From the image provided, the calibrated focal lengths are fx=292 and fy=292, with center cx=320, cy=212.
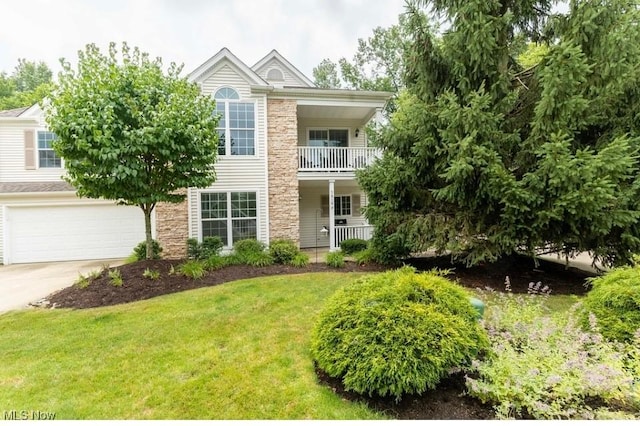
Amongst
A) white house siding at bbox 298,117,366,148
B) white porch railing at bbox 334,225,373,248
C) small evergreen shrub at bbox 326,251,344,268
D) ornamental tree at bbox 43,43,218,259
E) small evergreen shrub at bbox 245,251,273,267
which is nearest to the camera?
ornamental tree at bbox 43,43,218,259

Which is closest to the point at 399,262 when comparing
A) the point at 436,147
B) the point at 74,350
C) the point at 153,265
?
the point at 436,147

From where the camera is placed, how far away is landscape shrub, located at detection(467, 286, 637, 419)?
235cm

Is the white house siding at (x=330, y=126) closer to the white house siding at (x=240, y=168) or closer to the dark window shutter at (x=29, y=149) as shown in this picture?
the white house siding at (x=240, y=168)

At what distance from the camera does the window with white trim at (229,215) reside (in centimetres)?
1045

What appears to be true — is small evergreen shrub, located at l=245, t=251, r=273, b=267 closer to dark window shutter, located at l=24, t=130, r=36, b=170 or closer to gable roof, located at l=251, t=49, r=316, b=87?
dark window shutter, located at l=24, t=130, r=36, b=170

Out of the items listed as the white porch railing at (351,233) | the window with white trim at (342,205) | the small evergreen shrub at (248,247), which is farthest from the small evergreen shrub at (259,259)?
the window with white trim at (342,205)

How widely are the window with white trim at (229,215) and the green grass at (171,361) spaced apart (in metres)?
4.72

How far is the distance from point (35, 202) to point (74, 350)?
32.8 feet

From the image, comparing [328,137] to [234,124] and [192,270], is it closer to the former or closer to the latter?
[234,124]

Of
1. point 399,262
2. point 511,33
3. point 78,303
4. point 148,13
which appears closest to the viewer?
point 78,303

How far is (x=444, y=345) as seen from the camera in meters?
2.71

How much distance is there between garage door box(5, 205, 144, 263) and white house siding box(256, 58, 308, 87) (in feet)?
29.9

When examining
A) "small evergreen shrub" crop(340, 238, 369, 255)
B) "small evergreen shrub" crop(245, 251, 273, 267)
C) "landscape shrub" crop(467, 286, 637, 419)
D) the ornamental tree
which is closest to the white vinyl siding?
"small evergreen shrub" crop(245, 251, 273, 267)

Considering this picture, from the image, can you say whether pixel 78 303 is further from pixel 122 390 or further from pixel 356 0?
pixel 356 0
